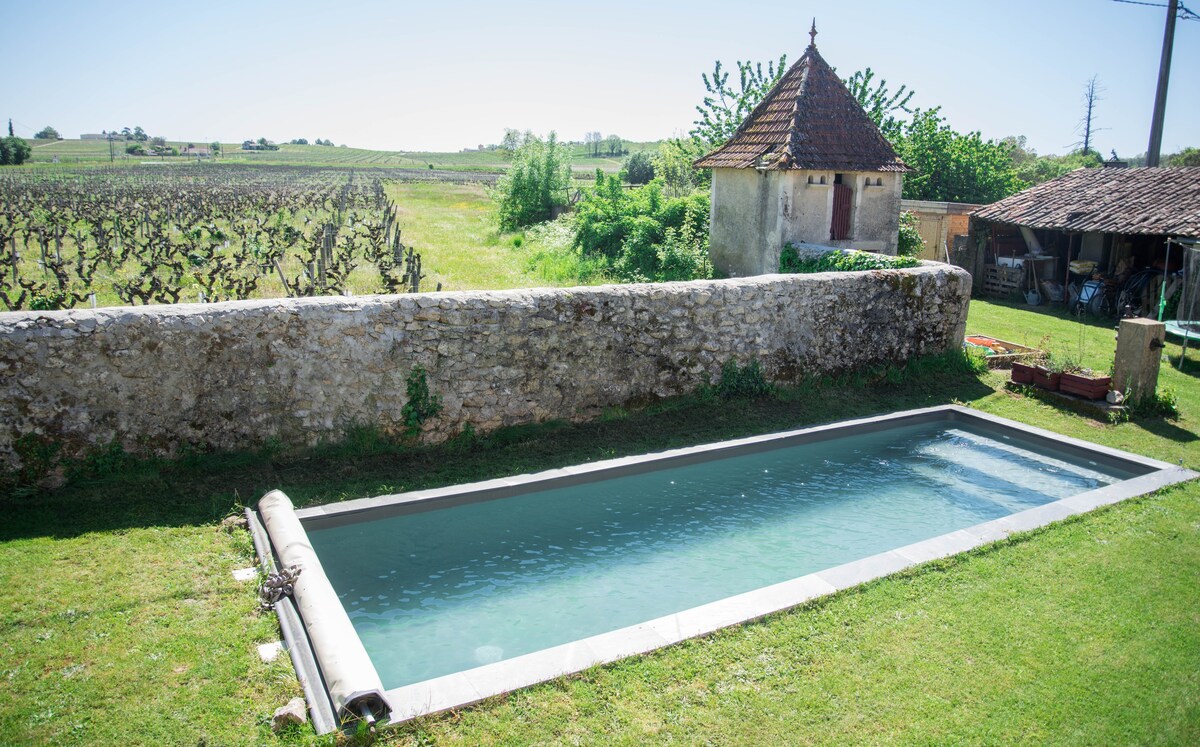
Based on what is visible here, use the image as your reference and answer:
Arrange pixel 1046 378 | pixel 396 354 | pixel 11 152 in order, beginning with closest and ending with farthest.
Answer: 1. pixel 396 354
2. pixel 1046 378
3. pixel 11 152

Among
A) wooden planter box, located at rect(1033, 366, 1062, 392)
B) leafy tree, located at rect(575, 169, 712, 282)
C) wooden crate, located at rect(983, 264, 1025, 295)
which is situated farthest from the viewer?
wooden crate, located at rect(983, 264, 1025, 295)

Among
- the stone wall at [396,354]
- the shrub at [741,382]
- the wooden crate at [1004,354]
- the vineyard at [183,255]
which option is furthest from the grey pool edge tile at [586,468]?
the vineyard at [183,255]

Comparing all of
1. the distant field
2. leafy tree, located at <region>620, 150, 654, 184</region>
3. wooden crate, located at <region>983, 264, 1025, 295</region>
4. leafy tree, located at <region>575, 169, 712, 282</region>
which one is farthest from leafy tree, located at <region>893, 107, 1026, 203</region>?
the distant field

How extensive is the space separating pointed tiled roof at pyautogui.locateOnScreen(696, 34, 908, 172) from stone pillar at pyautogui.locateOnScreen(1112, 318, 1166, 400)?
7444 mm

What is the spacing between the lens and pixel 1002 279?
22.2 meters

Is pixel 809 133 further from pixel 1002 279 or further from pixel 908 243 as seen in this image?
pixel 1002 279

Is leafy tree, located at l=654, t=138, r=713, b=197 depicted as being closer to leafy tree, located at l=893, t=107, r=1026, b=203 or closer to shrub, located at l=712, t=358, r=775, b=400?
leafy tree, located at l=893, t=107, r=1026, b=203

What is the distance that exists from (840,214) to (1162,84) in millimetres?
16434

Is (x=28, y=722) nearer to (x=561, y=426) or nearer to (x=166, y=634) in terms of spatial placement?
(x=166, y=634)

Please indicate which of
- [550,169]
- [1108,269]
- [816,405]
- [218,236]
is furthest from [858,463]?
[550,169]

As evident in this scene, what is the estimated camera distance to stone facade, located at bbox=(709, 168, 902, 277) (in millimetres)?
17312

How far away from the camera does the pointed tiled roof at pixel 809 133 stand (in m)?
17.3

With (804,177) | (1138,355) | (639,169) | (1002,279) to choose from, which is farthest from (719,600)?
(639,169)

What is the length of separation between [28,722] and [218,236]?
1823cm
